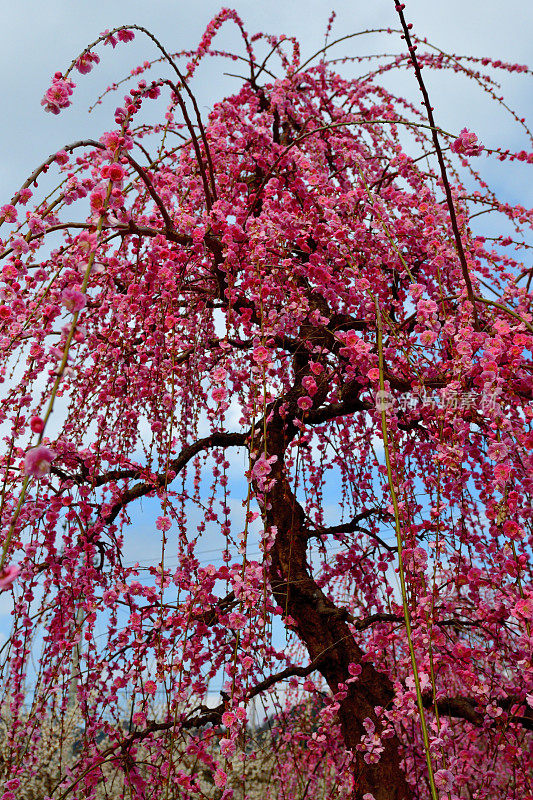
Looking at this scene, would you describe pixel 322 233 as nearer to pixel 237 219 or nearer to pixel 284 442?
pixel 237 219

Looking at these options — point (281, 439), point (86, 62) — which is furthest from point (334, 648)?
point (86, 62)

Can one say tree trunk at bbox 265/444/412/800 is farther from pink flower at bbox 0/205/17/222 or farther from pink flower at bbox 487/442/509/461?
pink flower at bbox 0/205/17/222

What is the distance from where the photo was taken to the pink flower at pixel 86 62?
1686 millimetres

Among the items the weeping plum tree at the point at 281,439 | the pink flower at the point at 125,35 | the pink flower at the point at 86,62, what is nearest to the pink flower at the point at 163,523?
the weeping plum tree at the point at 281,439

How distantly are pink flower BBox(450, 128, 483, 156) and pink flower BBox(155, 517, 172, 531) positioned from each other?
1480 millimetres

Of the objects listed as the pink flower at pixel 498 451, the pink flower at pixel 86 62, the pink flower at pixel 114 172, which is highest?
the pink flower at pixel 86 62

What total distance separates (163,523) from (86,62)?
1349 millimetres

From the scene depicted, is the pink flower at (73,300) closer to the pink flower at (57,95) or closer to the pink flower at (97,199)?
the pink flower at (97,199)

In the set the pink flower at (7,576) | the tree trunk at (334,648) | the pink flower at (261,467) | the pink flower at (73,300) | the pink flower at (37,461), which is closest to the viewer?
the pink flower at (7,576)

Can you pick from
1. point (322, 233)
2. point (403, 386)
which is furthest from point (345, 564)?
point (322, 233)

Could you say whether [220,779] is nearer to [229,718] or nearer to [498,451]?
[229,718]

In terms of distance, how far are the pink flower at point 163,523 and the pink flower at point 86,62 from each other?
132 centimetres

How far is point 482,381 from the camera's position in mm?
1825

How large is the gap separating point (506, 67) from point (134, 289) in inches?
88.1
